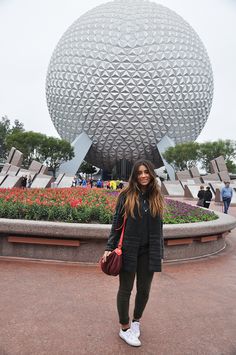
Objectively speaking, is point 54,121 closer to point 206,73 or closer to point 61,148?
point 61,148

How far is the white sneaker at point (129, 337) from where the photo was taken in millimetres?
3168

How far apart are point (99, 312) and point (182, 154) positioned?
1563 inches

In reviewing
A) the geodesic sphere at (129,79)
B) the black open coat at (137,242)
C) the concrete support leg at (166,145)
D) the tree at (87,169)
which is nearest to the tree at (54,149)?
the geodesic sphere at (129,79)

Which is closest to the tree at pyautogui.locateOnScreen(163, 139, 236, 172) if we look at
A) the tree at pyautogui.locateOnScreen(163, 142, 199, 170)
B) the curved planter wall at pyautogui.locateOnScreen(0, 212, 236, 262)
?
the tree at pyautogui.locateOnScreen(163, 142, 199, 170)

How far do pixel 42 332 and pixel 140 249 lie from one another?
51.7 inches

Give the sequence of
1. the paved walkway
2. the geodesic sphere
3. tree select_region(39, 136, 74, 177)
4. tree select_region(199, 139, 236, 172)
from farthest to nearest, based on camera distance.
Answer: tree select_region(39, 136, 74, 177)
the geodesic sphere
tree select_region(199, 139, 236, 172)
the paved walkway

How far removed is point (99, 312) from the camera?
393 centimetres

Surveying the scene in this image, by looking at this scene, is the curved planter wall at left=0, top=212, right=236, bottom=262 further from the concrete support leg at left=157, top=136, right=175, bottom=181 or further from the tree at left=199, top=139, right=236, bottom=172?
the concrete support leg at left=157, top=136, right=175, bottom=181

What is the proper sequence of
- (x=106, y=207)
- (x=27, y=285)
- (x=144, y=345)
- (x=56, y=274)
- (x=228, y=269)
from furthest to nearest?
(x=106, y=207), (x=228, y=269), (x=56, y=274), (x=27, y=285), (x=144, y=345)

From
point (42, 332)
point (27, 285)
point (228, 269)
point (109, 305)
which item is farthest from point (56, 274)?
point (228, 269)

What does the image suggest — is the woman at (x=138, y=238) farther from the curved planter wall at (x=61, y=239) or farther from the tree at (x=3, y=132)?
the tree at (x=3, y=132)

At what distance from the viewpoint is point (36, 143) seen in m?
44.2

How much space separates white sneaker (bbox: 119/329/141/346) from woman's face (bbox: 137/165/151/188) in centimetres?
148

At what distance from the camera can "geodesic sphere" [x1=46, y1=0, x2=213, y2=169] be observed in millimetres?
43219
